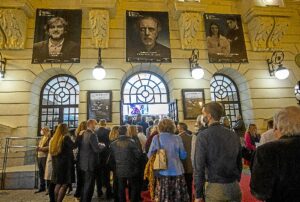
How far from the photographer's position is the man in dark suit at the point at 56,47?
862cm

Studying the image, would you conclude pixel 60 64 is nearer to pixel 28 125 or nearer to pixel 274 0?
pixel 28 125

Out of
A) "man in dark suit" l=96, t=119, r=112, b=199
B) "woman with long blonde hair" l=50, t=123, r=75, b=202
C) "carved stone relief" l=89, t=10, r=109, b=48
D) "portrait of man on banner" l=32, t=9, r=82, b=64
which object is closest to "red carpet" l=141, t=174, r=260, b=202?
"man in dark suit" l=96, t=119, r=112, b=199

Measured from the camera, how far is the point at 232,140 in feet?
7.62

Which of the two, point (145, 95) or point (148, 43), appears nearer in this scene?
point (148, 43)

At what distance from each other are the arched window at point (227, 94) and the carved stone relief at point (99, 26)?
4.88 meters

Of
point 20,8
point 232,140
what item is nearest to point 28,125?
point 20,8

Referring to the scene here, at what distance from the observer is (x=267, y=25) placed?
9383 mm

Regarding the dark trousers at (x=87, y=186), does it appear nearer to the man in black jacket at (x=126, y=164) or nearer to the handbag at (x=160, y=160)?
the man in black jacket at (x=126, y=164)

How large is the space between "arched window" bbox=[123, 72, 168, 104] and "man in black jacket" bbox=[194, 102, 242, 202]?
704 cm

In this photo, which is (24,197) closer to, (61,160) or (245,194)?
(61,160)

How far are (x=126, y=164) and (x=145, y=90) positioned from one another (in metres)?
5.74

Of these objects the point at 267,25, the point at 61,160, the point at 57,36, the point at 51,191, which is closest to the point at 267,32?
the point at 267,25

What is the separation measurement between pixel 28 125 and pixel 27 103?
0.81 m

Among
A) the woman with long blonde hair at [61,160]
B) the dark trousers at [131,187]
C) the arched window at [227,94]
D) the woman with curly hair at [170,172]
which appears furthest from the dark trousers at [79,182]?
the arched window at [227,94]
